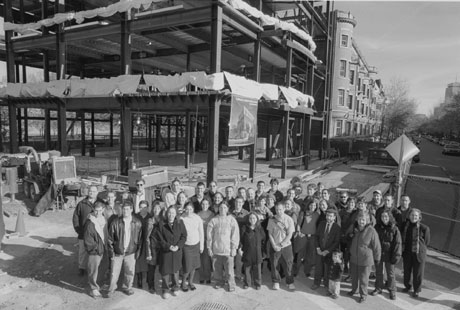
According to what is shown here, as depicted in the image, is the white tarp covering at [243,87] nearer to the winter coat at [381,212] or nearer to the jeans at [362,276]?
the winter coat at [381,212]

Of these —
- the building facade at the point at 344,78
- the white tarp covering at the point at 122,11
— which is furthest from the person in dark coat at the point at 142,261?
the building facade at the point at 344,78

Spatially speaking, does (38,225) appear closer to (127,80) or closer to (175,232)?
(175,232)

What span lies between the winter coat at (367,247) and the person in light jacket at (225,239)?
221 centimetres

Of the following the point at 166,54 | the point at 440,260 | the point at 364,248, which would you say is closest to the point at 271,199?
the point at 364,248

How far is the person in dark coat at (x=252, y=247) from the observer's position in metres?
6.12

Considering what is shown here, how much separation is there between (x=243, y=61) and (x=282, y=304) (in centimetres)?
2080

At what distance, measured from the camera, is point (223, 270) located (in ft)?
21.5

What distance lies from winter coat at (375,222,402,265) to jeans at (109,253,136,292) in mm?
4665

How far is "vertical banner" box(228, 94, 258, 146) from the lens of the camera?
13.2m

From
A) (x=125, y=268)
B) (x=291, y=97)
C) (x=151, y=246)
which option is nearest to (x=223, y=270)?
(x=151, y=246)

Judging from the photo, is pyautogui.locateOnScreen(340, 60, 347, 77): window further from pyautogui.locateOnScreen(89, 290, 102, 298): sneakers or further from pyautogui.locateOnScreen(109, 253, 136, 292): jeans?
pyautogui.locateOnScreen(89, 290, 102, 298): sneakers

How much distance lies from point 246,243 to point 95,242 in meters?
2.76

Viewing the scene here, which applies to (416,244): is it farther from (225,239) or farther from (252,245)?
(225,239)

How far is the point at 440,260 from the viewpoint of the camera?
8125 mm
